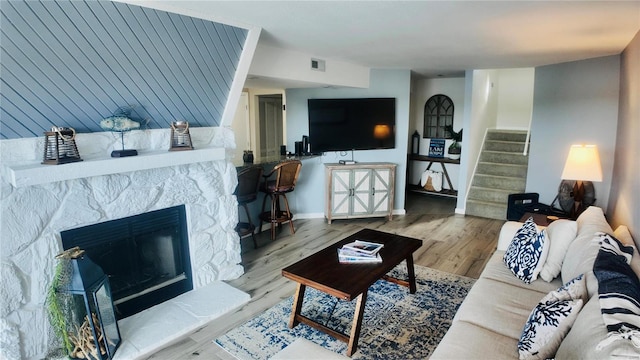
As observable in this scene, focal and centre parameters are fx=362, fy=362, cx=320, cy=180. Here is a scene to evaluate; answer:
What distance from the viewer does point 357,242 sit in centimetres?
304

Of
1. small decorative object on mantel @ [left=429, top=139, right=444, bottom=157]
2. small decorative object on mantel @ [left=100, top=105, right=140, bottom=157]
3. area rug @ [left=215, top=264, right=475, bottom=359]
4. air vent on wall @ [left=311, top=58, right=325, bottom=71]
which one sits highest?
air vent on wall @ [left=311, top=58, right=325, bottom=71]

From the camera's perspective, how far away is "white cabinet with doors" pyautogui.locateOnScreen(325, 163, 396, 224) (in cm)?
516

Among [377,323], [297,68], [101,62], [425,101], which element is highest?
[297,68]

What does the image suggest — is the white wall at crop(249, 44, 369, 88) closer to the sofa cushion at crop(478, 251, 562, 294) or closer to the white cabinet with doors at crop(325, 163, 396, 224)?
the white cabinet with doors at crop(325, 163, 396, 224)

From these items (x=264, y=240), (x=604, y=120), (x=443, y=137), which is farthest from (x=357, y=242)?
(x=443, y=137)

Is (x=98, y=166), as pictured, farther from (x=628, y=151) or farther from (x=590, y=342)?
(x=628, y=151)

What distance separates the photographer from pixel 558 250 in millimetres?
2502

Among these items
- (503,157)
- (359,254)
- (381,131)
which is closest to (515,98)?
(503,157)

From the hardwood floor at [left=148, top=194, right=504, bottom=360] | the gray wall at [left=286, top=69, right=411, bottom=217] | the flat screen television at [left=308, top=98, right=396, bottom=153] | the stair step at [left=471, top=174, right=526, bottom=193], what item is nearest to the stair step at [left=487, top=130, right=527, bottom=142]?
the stair step at [left=471, top=174, right=526, bottom=193]

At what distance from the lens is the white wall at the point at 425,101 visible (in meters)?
6.70

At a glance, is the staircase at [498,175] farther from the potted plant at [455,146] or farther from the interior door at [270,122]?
the interior door at [270,122]

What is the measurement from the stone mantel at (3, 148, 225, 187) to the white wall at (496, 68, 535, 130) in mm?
6042

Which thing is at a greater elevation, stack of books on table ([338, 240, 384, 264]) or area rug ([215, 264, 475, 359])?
stack of books on table ([338, 240, 384, 264])

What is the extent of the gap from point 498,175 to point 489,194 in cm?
42
